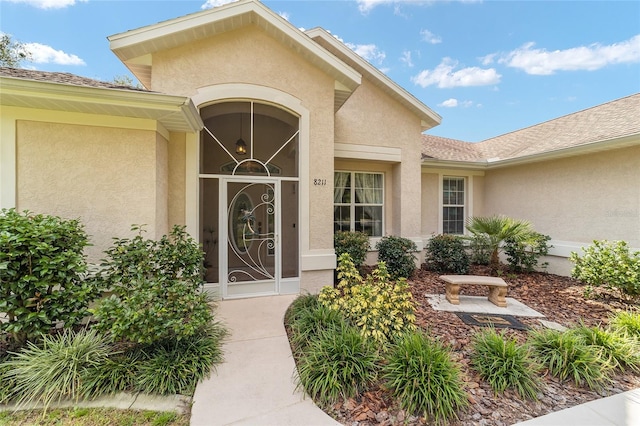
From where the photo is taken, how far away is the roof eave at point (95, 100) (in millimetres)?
3861

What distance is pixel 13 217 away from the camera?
3533 millimetres

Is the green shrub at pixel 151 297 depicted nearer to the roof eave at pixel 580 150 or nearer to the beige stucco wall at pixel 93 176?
the beige stucco wall at pixel 93 176

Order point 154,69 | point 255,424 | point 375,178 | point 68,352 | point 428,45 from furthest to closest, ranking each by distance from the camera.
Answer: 1. point 428,45
2. point 375,178
3. point 154,69
4. point 68,352
5. point 255,424

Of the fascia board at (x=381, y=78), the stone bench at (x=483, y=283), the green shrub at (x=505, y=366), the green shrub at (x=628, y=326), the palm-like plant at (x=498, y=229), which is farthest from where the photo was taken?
the fascia board at (x=381, y=78)

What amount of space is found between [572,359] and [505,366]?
3.81ft

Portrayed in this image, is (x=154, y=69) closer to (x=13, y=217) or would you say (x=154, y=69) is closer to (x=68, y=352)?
(x=13, y=217)

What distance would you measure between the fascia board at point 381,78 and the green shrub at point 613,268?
6088 mm

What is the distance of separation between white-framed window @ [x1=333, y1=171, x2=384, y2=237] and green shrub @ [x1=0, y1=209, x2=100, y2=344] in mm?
6946

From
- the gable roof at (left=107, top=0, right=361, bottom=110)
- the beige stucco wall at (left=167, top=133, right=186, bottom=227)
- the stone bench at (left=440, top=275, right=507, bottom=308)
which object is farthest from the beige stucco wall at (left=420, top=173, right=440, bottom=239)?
the beige stucco wall at (left=167, top=133, right=186, bottom=227)

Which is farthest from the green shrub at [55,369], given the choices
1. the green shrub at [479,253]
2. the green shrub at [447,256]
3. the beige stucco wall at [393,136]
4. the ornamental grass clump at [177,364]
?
the green shrub at [479,253]

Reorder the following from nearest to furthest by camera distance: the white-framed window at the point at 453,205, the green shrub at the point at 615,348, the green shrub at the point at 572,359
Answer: the green shrub at the point at 572,359
the green shrub at the point at 615,348
the white-framed window at the point at 453,205

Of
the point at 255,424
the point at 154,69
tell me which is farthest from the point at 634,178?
the point at 154,69

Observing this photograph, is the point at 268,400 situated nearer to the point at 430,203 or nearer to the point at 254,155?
the point at 254,155

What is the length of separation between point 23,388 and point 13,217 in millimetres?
2204
